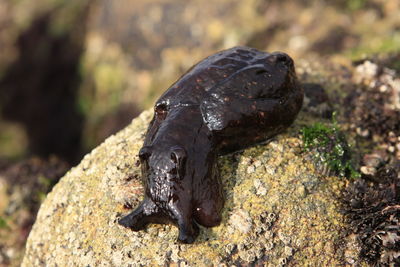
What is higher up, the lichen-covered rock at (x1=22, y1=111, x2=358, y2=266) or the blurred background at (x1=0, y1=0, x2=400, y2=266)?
the lichen-covered rock at (x1=22, y1=111, x2=358, y2=266)

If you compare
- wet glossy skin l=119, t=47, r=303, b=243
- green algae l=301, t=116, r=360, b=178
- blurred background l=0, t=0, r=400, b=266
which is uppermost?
wet glossy skin l=119, t=47, r=303, b=243

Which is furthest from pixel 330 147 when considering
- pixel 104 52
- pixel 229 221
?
pixel 104 52

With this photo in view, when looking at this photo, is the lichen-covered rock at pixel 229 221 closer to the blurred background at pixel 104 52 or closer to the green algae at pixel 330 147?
the green algae at pixel 330 147

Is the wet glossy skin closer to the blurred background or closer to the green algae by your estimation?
the green algae

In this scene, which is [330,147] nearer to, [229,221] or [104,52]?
[229,221]

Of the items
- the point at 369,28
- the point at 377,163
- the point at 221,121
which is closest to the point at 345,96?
the point at 377,163

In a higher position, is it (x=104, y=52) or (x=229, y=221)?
(x=229, y=221)

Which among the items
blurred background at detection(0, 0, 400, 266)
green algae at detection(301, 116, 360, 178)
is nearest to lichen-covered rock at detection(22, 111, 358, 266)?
green algae at detection(301, 116, 360, 178)
